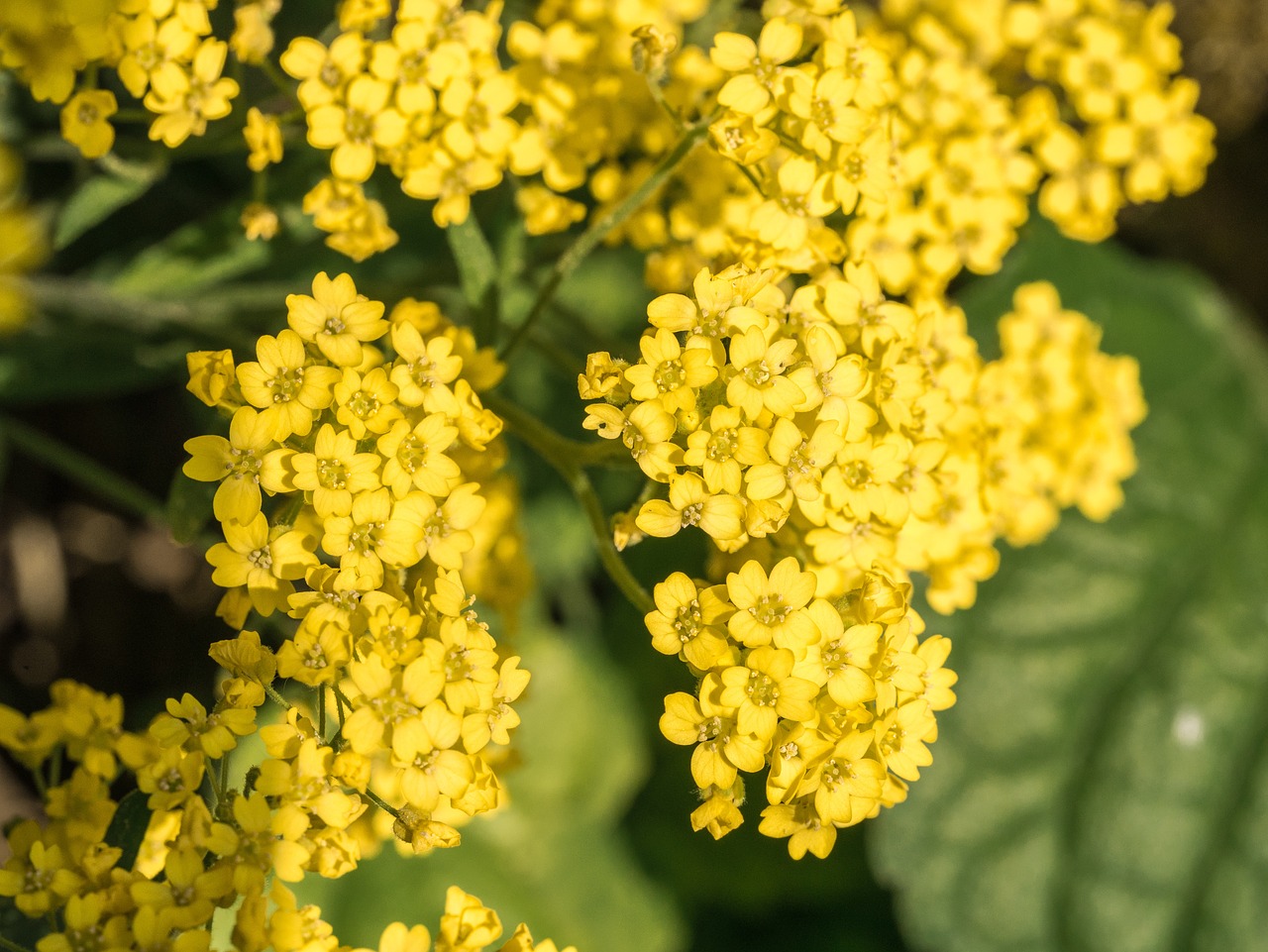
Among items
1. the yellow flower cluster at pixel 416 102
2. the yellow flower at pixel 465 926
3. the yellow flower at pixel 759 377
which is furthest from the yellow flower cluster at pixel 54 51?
the yellow flower at pixel 465 926

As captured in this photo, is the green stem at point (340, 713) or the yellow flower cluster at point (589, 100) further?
the yellow flower cluster at point (589, 100)

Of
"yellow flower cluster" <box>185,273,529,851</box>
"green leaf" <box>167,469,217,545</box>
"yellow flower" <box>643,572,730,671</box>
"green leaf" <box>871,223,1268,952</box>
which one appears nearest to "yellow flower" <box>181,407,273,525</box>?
"yellow flower cluster" <box>185,273,529,851</box>

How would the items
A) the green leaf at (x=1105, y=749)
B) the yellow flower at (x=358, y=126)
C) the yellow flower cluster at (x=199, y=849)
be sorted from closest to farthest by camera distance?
the yellow flower cluster at (x=199, y=849)
the yellow flower at (x=358, y=126)
the green leaf at (x=1105, y=749)

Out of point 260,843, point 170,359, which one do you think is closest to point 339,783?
point 260,843

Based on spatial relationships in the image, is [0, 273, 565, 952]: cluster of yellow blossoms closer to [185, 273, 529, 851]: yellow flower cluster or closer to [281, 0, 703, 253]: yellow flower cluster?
[185, 273, 529, 851]: yellow flower cluster

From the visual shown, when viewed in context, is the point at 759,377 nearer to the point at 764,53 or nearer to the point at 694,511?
the point at 694,511

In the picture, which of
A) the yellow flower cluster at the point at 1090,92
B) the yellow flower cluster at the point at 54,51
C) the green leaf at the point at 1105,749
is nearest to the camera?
the yellow flower cluster at the point at 54,51

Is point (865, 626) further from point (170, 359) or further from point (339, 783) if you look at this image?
point (170, 359)

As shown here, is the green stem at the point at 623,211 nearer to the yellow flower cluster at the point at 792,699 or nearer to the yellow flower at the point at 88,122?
the yellow flower cluster at the point at 792,699
